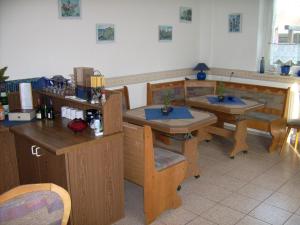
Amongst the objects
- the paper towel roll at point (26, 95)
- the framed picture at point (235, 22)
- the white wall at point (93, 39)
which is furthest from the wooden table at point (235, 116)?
the paper towel roll at point (26, 95)

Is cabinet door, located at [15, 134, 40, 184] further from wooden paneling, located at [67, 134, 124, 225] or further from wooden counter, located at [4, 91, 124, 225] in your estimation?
wooden paneling, located at [67, 134, 124, 225]

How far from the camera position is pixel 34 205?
146cm

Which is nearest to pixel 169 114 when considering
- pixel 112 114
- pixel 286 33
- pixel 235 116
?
pixel 112 114

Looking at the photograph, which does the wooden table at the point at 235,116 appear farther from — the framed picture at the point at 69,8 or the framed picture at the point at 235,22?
the framed picture at the point at 69,8

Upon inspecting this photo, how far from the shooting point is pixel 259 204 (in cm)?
318

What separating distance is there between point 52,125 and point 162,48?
2721 millimetres

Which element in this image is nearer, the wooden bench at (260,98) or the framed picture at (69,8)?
the framed picture at (69,8)

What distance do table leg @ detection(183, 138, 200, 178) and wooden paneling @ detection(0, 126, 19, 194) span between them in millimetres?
1721

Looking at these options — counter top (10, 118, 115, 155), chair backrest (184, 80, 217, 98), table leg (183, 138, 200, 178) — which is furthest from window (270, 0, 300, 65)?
counter top (10, 118, 115, 155)

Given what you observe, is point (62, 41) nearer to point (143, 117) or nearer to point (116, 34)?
point (116, 34)

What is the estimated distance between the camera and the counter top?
2.41 meters

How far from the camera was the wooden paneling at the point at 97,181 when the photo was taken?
2.48 meters

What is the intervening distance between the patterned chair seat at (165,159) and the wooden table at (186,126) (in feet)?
0.79

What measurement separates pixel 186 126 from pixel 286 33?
282 cm
